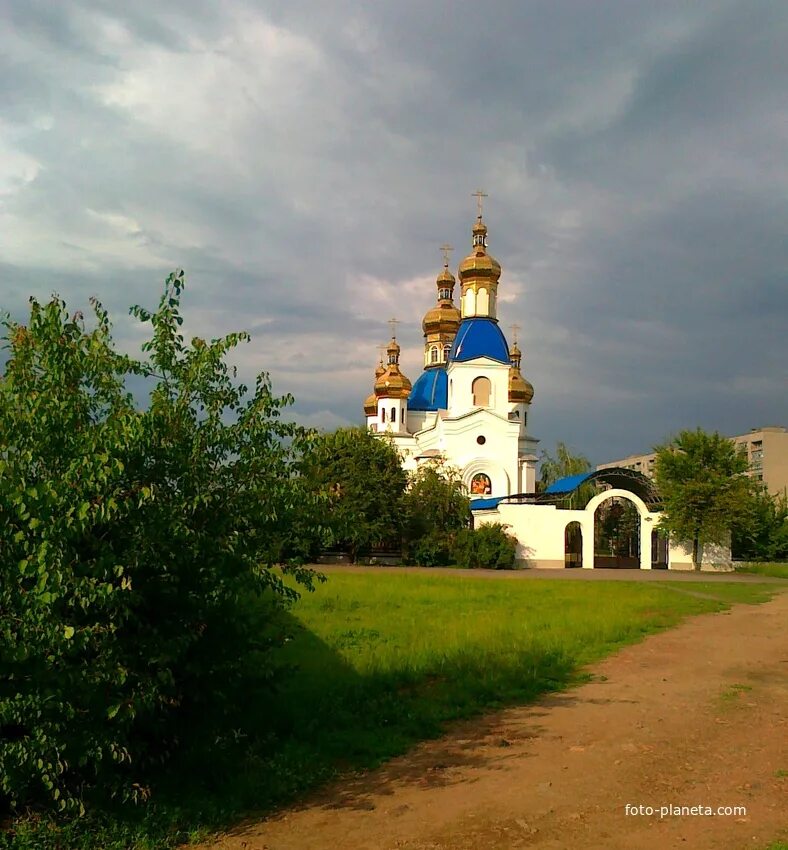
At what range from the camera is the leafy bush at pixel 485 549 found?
34344 millimetres

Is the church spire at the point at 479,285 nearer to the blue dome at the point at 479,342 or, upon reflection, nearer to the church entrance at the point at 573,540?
the blue dome at the point at 479,342

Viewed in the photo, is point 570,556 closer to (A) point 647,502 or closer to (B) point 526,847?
(A) point 647,502

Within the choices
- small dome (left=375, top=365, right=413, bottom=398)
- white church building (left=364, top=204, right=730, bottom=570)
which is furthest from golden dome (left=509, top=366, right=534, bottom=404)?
small dome (left=375, top=365, right=413, bottom=398)

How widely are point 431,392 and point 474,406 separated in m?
8.12

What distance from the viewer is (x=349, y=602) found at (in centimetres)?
1789

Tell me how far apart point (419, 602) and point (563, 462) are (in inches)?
1633

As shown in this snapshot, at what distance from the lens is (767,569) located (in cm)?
3462

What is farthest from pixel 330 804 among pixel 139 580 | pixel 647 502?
pixel 647 502

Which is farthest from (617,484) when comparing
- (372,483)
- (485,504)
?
(372,483)

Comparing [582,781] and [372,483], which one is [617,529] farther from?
[582,781]

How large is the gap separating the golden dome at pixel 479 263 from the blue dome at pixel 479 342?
2411mm

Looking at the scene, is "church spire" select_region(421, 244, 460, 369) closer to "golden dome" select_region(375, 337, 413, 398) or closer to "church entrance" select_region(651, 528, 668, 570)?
"golden dome" select_region(375, 337, 413, 398)

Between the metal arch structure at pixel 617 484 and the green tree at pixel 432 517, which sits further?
the metal arch structure at pixel 617 484

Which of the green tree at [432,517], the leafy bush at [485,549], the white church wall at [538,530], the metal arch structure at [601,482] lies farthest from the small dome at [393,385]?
the leafy bush at [485,549]
